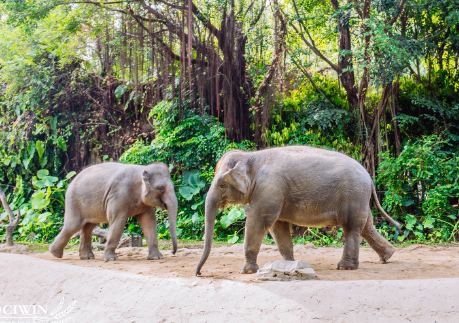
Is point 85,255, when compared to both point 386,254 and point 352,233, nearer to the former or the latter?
point 352,233

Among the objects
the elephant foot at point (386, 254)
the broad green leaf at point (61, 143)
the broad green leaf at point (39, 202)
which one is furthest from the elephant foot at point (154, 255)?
the broad green leaf at point (61, 143)

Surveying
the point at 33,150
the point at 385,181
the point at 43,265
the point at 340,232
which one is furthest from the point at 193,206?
the point at 33,150

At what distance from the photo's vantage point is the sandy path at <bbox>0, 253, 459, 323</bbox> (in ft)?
12.0

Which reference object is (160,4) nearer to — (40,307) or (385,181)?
(385,181)

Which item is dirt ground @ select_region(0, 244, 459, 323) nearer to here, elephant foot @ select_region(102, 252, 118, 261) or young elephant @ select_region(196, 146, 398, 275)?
young elephant @ select_region(196, 146, 398, 275)

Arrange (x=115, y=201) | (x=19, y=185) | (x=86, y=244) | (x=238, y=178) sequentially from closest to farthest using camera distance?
1. (x=238, y=178)
2. (x=115, y=201)
3. (x=86, y=244)
4. (x=19, y=185)

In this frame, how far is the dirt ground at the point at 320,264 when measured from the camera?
4.96 m

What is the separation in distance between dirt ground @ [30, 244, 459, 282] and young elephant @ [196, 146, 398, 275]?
1.44 feet

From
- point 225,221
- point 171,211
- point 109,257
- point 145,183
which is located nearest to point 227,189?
point 171,211

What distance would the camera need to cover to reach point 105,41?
1235 cm

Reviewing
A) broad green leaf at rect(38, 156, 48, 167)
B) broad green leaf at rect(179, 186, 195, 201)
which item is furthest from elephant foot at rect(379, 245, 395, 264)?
broad green leaf at rect(38, 156, 48, 167)

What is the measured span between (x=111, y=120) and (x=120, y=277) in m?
10.8

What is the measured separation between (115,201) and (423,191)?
7135 millimetres

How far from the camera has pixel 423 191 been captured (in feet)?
31.9
